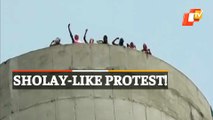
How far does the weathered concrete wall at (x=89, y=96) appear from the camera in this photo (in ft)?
118

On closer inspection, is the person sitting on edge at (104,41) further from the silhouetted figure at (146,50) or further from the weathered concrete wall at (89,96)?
the silhouetted figure at (146,50)

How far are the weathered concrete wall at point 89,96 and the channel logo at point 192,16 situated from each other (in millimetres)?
2788

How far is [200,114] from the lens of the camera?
38719 mm

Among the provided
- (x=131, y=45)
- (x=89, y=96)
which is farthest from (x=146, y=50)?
(x=89, y=96)

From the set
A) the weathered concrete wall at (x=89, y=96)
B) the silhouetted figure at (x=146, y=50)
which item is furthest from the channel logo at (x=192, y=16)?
the weathered concrete wall at (x=89, y=96)

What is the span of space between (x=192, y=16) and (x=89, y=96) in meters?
7.20

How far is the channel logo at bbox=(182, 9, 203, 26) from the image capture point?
3991 centimetres

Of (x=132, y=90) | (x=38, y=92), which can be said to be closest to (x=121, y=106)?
(x=132, y=90)

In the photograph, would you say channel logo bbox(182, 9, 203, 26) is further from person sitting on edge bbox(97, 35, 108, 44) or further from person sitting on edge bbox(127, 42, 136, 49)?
person sitting on edge bbox(97, 35, 108, 44)

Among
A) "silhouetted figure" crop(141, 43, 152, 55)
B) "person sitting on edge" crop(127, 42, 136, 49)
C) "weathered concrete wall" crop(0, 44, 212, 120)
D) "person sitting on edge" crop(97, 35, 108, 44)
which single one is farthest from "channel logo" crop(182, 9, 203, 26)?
"person sitting on edge" crop(97, 35, 108, 44)

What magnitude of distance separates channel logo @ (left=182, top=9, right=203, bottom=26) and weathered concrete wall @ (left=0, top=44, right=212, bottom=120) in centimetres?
279

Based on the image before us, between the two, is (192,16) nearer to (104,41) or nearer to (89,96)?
(104,41)

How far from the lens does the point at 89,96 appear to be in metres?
36.1

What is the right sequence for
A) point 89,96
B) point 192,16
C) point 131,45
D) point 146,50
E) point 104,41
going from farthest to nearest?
point 192,16 < point 131,45 < point 146,50 < point 104,41 < point 89,96
